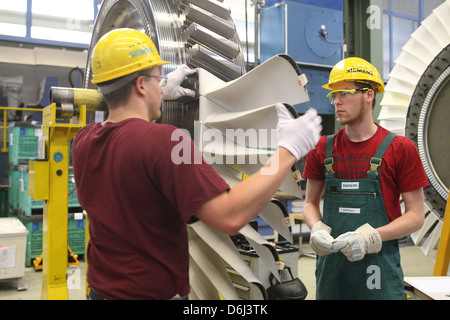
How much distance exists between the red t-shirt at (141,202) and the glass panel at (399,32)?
9.03 m

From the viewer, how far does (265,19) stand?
532cm

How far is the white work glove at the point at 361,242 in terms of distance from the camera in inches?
62.5

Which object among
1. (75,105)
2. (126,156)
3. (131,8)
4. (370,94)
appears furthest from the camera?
(131,8)

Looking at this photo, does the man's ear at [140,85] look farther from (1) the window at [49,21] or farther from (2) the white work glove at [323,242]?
(1) the window at [49,21]

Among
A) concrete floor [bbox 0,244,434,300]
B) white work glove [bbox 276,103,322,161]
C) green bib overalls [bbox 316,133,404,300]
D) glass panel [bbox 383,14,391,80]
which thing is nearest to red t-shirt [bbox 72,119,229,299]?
white work glove [bbox 276,103,322,161]

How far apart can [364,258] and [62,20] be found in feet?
22.4

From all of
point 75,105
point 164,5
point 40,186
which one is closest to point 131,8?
point 164,5

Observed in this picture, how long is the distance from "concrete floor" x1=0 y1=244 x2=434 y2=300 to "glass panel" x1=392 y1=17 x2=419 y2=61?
5013 mm

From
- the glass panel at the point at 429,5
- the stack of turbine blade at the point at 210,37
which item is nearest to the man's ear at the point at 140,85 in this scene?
the stack of turbine blade at the point at 210,37

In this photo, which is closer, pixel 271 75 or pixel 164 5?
pixel 271 75

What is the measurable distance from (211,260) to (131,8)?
1741 mm

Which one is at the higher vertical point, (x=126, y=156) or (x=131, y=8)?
(x=131, y=8)

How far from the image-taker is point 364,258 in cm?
171
